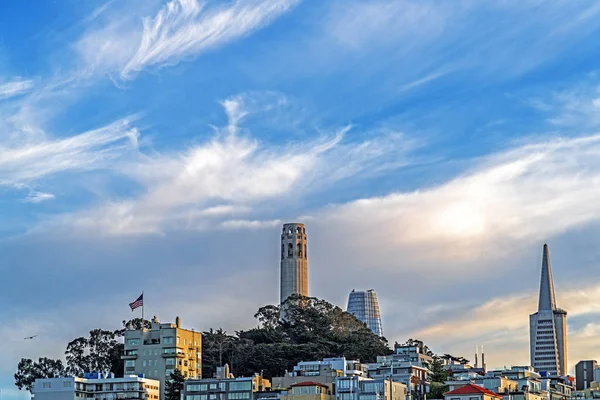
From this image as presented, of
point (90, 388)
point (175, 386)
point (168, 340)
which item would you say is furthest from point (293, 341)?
point (90, 388)

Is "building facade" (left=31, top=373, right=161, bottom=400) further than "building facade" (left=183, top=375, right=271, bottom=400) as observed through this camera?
Yes

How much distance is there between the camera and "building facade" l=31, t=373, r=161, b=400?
4988 inches

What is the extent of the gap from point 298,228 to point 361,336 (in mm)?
36209

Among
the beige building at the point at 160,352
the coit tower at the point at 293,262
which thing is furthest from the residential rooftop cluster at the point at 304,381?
the coit tower at the point at 293,262

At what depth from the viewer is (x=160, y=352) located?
138 meters

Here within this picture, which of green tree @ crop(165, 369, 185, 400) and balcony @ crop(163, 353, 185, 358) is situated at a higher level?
balcony @ crop(163, 353, 185, 358)

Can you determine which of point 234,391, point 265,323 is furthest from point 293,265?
point 234,391

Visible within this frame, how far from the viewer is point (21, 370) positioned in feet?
464

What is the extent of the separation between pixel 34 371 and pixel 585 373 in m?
74.1

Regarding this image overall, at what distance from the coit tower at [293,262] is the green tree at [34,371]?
155 ft

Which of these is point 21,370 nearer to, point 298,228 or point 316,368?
point 316,368

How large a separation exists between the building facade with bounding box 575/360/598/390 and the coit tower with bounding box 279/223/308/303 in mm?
46477

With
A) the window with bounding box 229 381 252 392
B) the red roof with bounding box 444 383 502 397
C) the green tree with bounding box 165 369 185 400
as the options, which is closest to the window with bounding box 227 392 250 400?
the window with bounding box 229 381 252 392

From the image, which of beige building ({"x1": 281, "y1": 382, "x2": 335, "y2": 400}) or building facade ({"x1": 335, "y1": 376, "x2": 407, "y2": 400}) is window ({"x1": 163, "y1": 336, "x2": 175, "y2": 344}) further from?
building facade ({"x1": 335, "y1": 376, "x2": 407, "y2": 400})
